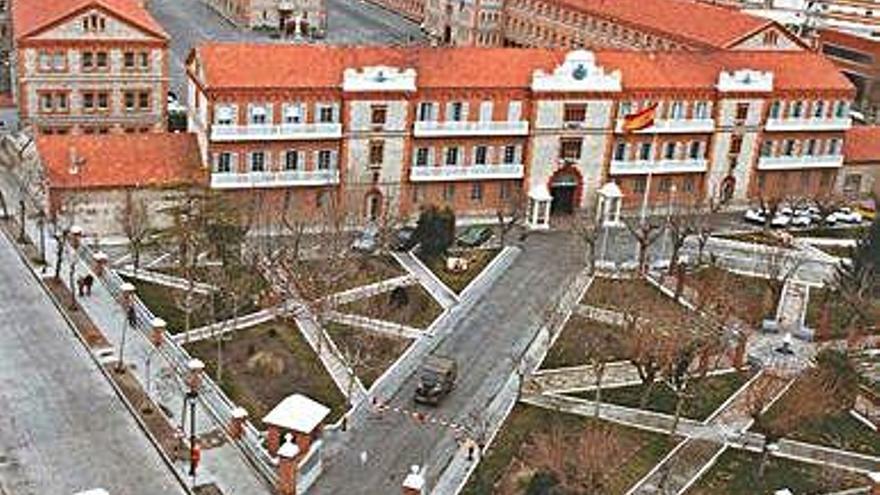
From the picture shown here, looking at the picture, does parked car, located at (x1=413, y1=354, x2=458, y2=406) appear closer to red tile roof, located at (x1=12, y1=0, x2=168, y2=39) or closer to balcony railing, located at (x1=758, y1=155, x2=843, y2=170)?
balcony railing, located at (x1=758, y1=155, x2=843, y2=170)

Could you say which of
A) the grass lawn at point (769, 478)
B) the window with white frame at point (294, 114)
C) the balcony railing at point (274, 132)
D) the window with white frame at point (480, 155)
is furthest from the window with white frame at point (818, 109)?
the grass lawn at point (769, 478)

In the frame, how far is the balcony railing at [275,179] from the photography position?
68.1 m

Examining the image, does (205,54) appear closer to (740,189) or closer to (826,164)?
(740,189)

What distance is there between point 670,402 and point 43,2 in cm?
5292

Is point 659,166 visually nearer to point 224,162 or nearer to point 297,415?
point 224,162

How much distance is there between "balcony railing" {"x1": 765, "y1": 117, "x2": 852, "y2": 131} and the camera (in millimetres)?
79375

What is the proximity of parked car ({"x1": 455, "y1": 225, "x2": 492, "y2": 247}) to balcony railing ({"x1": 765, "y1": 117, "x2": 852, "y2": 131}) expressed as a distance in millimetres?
21790

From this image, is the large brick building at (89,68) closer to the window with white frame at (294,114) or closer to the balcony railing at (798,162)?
the window with white frame at (294,114)

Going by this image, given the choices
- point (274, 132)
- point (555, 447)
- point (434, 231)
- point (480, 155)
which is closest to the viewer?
point (555, 447)

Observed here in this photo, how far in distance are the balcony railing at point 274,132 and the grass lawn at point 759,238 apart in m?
25.4

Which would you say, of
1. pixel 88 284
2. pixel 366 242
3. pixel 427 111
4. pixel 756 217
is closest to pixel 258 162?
pixel 366 242

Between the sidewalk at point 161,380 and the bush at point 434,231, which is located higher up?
the bush at point 434,231

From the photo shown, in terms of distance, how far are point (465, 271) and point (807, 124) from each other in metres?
29.4

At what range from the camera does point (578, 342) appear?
2263 inches
